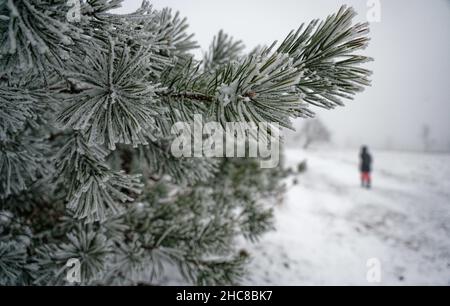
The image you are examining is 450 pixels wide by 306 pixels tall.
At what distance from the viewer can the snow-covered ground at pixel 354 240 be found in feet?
16.8

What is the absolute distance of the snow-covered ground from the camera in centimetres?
513

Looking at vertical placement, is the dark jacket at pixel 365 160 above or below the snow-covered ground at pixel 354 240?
above

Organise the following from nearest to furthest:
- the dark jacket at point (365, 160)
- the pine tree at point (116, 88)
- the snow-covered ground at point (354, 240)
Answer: the pine tree at point (116, 88)
the snow-covered ground at point (354, 240)
the dark jacket at point (365, 160)

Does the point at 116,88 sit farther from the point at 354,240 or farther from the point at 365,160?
the point at 365,160

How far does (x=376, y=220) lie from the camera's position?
→ 875 centimetres

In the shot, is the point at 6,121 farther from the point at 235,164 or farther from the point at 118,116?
the point at 235,164

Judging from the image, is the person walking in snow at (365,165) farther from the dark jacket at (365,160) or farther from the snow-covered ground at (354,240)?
the snow-covered ground at (354,240)

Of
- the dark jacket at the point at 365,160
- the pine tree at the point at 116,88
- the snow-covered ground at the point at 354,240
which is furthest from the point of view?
the dark jacket at the point at 365,160

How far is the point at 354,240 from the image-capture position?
22.9ft

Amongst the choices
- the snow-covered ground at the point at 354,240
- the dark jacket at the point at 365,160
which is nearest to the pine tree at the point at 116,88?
→ the snow-covered ground at the point at 354,240

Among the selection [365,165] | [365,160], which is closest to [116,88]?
[365,160]

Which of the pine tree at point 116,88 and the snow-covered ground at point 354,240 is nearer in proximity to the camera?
the pine tree at point 116,88
